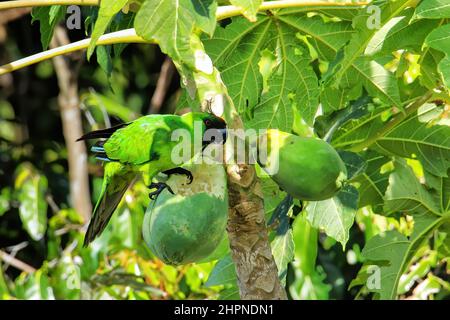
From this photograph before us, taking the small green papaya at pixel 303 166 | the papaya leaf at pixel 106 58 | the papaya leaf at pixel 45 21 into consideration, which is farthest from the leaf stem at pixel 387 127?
the papaya leaf at pixel 45 21

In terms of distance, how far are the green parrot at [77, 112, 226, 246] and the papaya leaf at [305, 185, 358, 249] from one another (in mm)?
311

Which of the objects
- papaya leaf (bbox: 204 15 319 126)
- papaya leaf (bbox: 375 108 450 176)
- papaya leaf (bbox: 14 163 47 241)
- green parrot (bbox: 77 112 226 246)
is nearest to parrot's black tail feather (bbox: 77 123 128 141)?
green parrot (bbox: 77 112 226 246)

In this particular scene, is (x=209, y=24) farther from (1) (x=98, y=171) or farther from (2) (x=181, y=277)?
(1) (x=98, y=171)

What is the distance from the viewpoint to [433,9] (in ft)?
4.67

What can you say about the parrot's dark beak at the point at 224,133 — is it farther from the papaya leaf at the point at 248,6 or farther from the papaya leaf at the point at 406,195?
the papaya leaf at the point at 406,195

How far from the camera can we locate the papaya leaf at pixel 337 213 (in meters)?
1.55

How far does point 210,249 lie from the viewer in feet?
4.42

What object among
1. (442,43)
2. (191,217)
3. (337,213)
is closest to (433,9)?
(442,43)

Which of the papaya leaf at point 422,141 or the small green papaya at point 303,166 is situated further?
the papaya leaf at point 422,141

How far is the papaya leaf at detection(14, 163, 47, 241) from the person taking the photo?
12.4 feet

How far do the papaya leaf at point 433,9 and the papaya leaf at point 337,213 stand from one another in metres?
0.33

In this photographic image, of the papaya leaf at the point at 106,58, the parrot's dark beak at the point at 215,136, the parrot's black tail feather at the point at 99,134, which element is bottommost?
the parrot's black tail feather at the point at 99,134

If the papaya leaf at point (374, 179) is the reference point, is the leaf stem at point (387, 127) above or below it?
above

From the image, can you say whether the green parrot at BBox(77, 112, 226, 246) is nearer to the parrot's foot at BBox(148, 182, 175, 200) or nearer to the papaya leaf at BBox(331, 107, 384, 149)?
the parrot's foot at BBox(148, 182, 175, 200)
